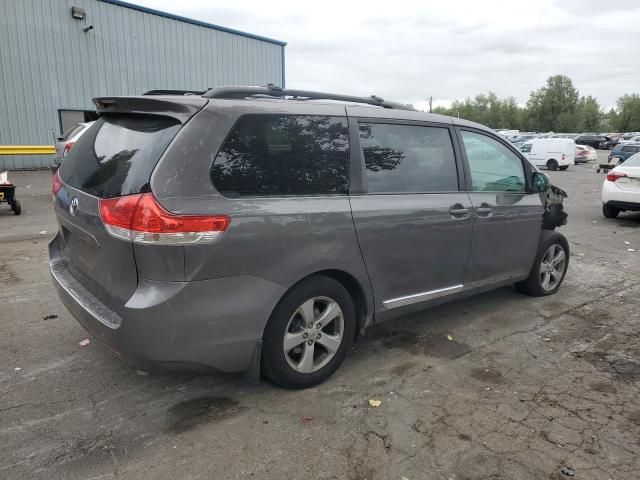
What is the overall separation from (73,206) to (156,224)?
0.90 m

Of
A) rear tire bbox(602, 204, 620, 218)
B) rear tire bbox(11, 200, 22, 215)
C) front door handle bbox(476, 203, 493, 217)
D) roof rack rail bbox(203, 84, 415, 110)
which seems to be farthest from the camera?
rear tire bbox(602, 204, 620, 218)

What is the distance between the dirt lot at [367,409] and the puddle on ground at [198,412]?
0.4 inches

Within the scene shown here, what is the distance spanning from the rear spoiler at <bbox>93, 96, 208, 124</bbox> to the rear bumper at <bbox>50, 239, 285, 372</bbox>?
3.05 ft

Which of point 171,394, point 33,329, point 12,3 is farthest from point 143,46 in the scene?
point 171,394

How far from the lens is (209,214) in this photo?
2.65 m

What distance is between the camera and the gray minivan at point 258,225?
2.64 metres

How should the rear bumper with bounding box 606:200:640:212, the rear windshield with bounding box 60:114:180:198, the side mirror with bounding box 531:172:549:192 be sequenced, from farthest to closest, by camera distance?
the rear bumper with bounding box 606:200:640:212 → the side mirror with bounding box 531:172:549:192 → the rear windshield with bounding box 60:114:180:198

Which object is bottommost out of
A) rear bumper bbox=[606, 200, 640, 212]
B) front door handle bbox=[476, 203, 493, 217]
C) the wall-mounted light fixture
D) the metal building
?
rear bumper bbox=[606, 200, 640, 212]

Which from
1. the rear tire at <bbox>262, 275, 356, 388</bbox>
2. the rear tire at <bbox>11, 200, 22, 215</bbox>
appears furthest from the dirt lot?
the rear tire at <bbox>11, 200, 22, 215</bbox>

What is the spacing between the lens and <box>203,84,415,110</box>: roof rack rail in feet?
9.83

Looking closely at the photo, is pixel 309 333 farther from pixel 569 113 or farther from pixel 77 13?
pixel 569 113

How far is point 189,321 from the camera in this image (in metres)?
2.67

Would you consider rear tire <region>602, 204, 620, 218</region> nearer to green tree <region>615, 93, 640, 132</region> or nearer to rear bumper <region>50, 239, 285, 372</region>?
rear bumper <region>50, 239, 285, 372</region>

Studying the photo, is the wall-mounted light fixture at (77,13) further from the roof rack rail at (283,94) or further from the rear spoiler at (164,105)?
the rear spoiler at (164,105)
